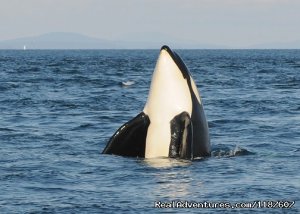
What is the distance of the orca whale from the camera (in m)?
16.1

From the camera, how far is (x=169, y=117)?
16.2m

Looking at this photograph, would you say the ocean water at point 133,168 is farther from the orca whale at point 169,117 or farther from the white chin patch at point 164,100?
the white chin patch at point 164,100

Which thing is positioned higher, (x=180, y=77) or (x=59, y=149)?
(x=180, y=77)

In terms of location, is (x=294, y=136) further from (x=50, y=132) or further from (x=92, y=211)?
(x=92, y=211)

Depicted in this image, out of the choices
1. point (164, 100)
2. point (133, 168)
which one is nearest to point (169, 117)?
point (164, 100)

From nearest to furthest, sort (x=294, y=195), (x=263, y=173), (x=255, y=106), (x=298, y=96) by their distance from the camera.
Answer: (x=294, y=195) < (x=263, y=173) < (x=255, y=106) < (x=298, y=96)

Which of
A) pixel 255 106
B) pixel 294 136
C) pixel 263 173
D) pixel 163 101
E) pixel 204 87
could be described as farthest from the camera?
pixel 204 87

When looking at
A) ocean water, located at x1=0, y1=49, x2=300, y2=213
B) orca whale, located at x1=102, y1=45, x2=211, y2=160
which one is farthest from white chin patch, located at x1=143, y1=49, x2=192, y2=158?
ocean water, located at x1=0, y1=49, x2=300, y2=213

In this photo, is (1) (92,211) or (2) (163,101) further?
(2) (163,101)

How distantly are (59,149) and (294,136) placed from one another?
643cm

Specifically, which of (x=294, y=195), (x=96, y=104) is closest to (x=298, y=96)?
(x=96, y=104)

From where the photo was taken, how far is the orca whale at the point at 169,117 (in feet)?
52.7

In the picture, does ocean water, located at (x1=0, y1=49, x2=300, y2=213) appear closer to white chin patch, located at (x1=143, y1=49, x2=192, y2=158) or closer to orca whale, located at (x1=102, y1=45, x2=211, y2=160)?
orca whale, located at (x1=102, y1=45, x2=211, y2=160)

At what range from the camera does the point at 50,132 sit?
70.1ft
